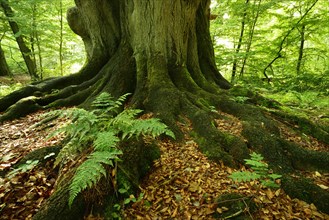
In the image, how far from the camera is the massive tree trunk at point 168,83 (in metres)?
3.35

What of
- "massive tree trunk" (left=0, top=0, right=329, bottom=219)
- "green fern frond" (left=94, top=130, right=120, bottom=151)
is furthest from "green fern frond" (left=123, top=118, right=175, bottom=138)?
"massive tree trunk" (left=0, top=0, right=329, bottom=219)

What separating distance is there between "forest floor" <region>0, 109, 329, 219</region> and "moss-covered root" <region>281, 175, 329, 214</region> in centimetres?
9

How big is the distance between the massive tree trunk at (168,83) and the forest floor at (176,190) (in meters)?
0.27

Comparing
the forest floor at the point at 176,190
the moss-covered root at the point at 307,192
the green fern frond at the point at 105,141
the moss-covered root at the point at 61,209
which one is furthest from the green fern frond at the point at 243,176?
the moss-covered root at the point at 61,209

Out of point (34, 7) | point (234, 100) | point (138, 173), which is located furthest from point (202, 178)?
point (34, 7)

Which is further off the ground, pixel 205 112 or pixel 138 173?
pixel 205 112

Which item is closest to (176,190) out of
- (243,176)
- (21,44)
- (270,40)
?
(243,176)

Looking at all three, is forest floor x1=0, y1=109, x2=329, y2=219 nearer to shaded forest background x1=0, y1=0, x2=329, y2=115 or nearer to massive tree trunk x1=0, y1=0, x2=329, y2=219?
massive tree trunk x1=0, y1=0, x2=329, y2=219

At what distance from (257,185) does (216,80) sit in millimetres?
4009

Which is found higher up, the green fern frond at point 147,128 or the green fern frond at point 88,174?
the green fern frond at point 147,128

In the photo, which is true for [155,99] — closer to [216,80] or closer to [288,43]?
[216,80]

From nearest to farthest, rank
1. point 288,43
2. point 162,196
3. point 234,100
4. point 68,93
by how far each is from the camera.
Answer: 1. point 162,196
2. point 234,100
3. point 68,93
4. point 288,43

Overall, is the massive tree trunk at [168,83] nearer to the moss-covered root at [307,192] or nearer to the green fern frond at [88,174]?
the moss-covered root at [307,192]

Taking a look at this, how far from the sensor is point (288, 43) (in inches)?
346
